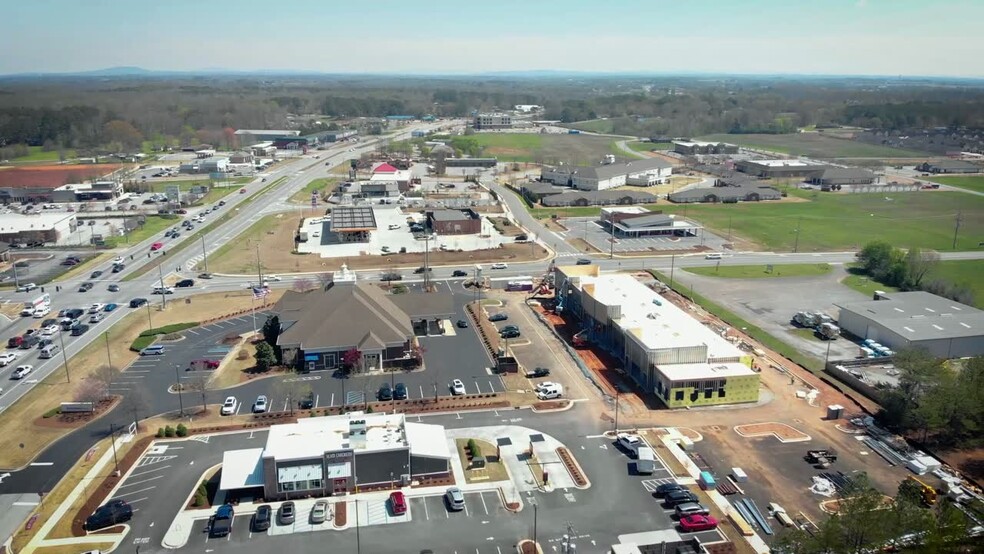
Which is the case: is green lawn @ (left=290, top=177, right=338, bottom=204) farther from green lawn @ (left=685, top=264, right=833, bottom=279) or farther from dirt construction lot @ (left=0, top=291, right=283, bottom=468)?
green lawn @ (left=685, top=264, right=833, bottom=279)

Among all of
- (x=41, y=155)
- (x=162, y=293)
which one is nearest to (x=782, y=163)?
(x=162, y=293)

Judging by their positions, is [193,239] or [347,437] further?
[193,239]

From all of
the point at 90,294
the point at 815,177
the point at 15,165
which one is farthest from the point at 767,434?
the point at 15,165

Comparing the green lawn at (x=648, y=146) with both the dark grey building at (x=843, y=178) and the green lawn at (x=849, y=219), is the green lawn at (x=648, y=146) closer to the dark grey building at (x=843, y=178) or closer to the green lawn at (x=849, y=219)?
the dark grey building at (x=843, y=178)

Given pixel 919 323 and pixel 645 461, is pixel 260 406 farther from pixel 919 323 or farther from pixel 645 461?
pixel 919 323

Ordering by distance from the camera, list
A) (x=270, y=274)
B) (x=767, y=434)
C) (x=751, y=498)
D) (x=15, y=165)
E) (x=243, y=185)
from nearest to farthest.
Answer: (x=751, y=498)
(x=767, y=434)
(x=270, y=274)
(x=243, y=185)
(x=15, y=165)

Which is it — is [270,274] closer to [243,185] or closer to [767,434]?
[767,434]

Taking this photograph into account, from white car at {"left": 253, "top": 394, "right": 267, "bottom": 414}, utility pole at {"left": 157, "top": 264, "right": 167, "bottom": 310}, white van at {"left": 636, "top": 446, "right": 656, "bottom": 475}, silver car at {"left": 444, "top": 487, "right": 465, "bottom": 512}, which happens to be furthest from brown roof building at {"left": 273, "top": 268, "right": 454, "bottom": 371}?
white van at {"left": 636, "top": 446, "right": 656, "bottom": 475}

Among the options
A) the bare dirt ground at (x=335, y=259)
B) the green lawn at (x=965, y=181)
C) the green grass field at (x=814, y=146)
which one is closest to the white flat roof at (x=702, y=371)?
the bare dirt ground at (x=335, y=259)
